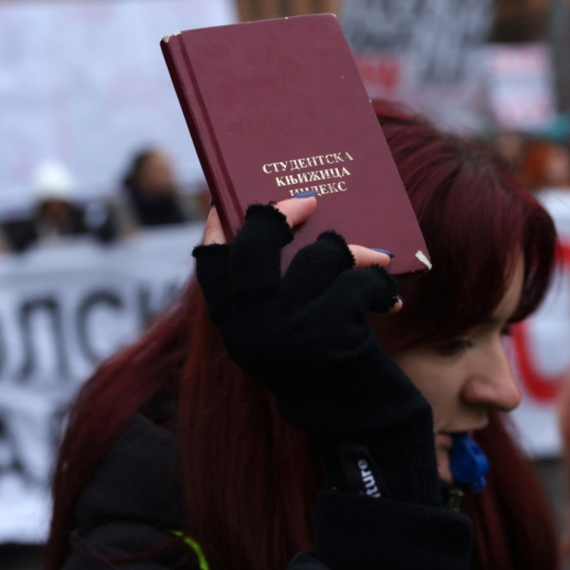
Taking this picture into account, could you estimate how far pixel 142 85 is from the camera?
20.0ft

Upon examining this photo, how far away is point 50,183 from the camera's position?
5.76 meters

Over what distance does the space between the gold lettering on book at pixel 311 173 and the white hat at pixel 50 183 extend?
4.75 m

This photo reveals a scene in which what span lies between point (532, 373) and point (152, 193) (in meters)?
2.51

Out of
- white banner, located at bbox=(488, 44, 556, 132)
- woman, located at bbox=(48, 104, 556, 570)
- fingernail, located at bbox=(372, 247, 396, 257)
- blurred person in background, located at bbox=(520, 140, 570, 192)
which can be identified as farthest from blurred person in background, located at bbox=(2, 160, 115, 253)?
white banner, located at bbox=(488, 44, 556, 132)

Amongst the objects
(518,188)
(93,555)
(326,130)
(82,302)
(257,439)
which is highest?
(326,130)

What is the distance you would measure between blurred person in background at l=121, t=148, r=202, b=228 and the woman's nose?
428 cm

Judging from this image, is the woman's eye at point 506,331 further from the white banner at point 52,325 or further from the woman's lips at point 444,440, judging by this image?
the white banner at point 52,325

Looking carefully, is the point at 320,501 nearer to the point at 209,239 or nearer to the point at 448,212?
the point at 209,239

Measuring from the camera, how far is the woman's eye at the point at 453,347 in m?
1.57

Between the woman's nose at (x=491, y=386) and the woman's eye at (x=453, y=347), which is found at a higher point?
the woman's eye at (x=453, y=347)

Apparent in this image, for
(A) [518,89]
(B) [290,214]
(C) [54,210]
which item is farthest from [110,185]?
(A) [518,89]

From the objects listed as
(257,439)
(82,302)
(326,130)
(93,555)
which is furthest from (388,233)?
(82,302)

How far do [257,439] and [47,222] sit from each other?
15.3ft

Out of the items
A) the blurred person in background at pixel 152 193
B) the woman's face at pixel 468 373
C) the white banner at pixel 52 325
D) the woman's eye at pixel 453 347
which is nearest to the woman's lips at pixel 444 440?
the woman's face at pixel 468 373
